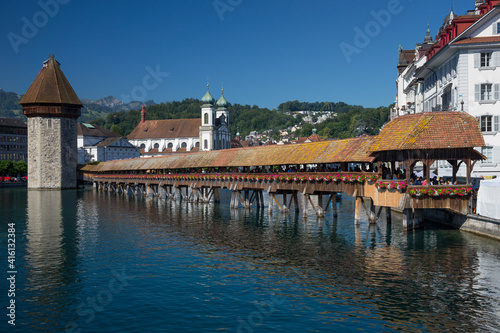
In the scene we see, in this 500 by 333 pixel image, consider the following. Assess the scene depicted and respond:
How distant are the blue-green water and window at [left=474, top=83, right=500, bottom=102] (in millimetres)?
12436

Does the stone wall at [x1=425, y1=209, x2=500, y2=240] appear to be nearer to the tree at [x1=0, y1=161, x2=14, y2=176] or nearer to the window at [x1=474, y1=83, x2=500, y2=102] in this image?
the window at [x1=474, y1=83, x2=500, y2=102]

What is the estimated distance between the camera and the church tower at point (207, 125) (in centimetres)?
14112

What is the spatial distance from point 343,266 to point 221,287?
5947mm

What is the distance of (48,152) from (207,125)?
5583cm

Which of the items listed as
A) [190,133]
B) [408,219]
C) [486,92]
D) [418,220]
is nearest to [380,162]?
[408,219]

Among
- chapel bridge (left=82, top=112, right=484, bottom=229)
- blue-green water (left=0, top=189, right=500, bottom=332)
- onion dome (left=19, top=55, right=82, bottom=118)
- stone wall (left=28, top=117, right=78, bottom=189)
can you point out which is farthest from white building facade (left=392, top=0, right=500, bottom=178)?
stone wall (left=28, top=117, right=78, bottom=189)

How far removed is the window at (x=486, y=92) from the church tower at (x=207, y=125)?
348ft

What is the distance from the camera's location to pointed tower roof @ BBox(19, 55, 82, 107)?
91.8 meters

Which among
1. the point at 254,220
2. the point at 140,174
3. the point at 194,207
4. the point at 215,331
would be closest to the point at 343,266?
the point at 215,331

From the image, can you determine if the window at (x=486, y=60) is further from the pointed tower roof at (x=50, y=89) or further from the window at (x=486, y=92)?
the pointed tower roof at (x=50, y=89)

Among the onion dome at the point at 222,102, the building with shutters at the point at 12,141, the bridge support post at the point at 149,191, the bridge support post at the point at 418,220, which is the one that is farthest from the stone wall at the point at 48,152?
the bridge support post at the point at 418,220

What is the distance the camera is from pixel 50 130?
92500 mm

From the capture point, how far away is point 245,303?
17375mm

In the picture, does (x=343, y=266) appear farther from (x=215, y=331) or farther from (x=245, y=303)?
(x=215, y=331)
